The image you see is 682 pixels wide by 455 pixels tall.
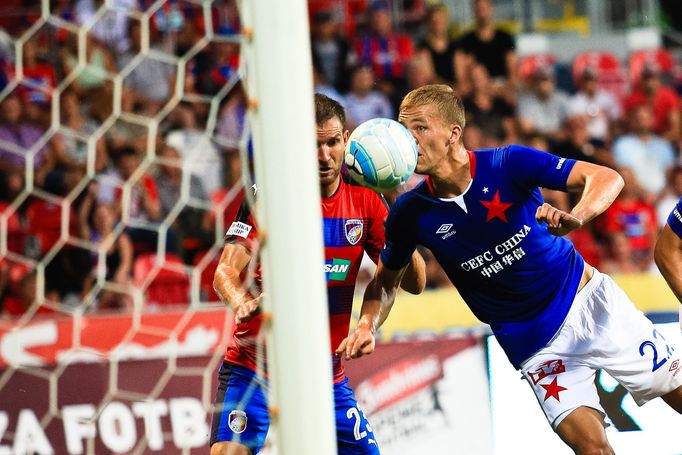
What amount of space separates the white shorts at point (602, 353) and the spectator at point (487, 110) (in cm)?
530

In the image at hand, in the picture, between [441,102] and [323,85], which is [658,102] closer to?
[323,85]

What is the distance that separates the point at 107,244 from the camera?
634 centimetres

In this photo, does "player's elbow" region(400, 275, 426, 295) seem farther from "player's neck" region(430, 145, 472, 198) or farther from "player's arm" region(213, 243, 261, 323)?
"player's arm" region(213, 243, 261, 323)

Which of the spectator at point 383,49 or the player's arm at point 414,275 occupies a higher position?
the spectator at point 383,49

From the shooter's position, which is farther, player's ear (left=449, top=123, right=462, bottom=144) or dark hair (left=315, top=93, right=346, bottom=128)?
player's ear (left=449, top=123, right=462, bottom=144)

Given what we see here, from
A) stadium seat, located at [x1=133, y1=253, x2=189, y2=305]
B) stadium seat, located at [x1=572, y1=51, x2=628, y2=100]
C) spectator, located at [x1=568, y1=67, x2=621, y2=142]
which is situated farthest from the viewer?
stadium seat, located at [x1=572, y1=51, x2=628, y2=100]

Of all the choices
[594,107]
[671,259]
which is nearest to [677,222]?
[671,259]

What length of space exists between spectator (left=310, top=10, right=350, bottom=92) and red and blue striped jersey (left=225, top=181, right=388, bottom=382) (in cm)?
547

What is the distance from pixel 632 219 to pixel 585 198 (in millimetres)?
5881

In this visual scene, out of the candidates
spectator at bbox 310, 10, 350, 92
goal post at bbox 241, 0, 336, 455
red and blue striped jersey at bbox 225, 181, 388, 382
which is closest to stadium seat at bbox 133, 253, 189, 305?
red and blue striped jersey at bbox 225, 181, 388, 382

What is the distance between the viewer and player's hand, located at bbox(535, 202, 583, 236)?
3.48 metres

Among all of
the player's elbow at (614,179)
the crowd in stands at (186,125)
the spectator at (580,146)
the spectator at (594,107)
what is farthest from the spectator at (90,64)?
the spectator at (594,107)

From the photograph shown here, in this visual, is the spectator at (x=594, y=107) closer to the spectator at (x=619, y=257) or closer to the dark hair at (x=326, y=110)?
the spectator at (x=619, y=257)

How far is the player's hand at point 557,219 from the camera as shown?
137 inches
